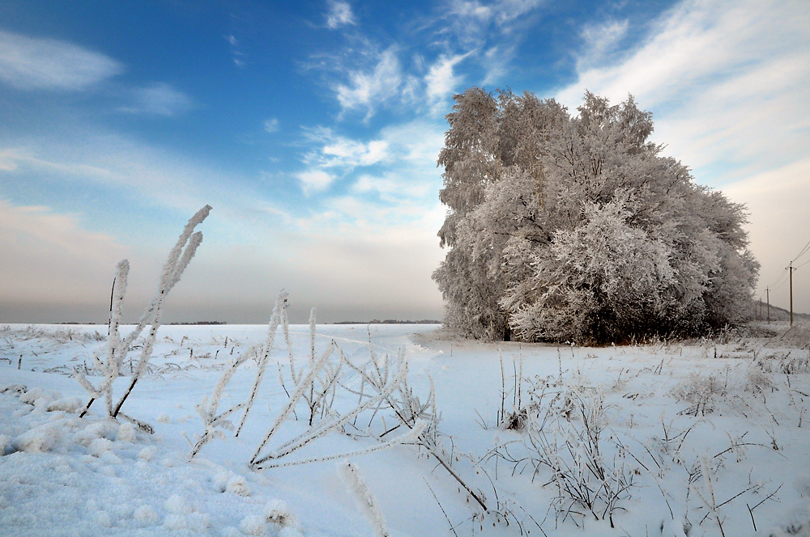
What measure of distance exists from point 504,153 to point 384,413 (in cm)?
1494

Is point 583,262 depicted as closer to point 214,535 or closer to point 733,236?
point 214,535

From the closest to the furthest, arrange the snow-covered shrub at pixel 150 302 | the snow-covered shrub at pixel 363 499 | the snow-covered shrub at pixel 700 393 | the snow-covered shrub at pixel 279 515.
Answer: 1. the snow-covered shrub at pixel 363 499
2. the snow-covered shrub at pixel 279 515
3. the snow-covered shrub at pixel 150 302
4. the snow-covered shrub at pixel 700 393

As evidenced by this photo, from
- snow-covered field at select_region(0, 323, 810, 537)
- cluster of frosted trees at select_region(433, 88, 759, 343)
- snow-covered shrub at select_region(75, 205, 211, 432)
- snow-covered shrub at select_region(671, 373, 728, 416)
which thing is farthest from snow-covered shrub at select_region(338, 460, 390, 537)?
cluster of frosted trees at select_region(433, 88, 759, 343)

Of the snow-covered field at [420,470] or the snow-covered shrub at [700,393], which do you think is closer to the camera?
the snow-covered field at [420,470]

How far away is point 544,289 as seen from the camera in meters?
12.2

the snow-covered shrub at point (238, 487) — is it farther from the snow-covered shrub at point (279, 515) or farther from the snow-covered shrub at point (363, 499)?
the snow-covered shrub at point (363, 499)

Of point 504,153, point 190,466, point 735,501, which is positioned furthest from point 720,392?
point 504,153

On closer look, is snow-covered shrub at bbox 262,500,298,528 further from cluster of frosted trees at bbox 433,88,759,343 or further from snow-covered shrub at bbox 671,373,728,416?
cluster of frosted trees at bbox 433,88,759,343

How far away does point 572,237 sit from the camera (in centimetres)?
1052

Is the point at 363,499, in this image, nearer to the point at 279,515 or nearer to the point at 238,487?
the point at 279,515

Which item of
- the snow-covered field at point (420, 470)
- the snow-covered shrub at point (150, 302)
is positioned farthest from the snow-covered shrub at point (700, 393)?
the snow-covered shrub at point (150, 302)

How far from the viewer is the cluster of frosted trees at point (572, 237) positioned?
1062 centimetres

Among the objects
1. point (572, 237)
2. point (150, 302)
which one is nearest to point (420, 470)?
point (150, 302)

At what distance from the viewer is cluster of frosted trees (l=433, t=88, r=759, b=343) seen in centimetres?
1062
